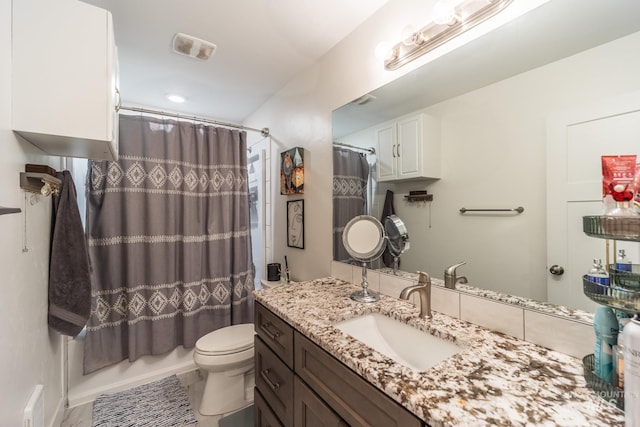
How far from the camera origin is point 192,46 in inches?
67.6

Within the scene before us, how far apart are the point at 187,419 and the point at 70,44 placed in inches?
81.4

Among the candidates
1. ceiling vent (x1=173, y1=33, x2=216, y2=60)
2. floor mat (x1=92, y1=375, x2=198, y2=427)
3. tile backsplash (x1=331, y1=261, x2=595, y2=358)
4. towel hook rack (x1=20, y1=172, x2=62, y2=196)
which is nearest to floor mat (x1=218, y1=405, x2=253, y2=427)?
floor mat (x1=92, y1=375, x2=198, y2=427)

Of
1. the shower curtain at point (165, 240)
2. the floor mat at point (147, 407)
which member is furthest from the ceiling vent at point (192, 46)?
the floor mat at point (147, 407)

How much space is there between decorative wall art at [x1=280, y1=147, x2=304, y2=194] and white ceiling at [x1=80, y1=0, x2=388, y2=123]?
63cm

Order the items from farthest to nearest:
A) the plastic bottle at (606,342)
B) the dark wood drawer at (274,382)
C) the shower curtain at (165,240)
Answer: the shower curtain at (165,240)
the dark wood drawer at (274,382)
the plastic bottle at (606,342)

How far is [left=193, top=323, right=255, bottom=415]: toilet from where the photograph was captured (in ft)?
5.56

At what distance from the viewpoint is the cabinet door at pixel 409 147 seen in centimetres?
126

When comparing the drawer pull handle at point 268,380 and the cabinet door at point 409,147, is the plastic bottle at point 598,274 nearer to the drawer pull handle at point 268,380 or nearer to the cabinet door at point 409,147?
the cabinet door at point 409,147

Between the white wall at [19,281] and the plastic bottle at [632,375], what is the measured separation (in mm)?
1678

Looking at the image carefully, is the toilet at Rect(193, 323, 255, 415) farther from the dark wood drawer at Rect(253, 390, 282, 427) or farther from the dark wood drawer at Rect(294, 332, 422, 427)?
the dark wood drawer at Rect(294, 332, 422, 427)

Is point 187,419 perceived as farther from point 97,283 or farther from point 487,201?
point 487,201

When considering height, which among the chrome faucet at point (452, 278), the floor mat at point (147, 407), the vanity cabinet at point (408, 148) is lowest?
the floor mat at point (147, 407)

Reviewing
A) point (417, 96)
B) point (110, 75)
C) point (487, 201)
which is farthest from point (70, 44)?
point (487, 201)

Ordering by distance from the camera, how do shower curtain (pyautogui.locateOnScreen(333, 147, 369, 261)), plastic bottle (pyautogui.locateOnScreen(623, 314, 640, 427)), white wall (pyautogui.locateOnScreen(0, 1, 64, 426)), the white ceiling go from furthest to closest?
shower curtain (pyautogui.locateOnScreen(333, 147, 369, 261)) < the white ceiling < white wall (pyautogui.locateOnScreen(0, 1, 64, 426)) < plastic bottle (pyautogui.locateOnScreen(623, 314, 640, 427))
